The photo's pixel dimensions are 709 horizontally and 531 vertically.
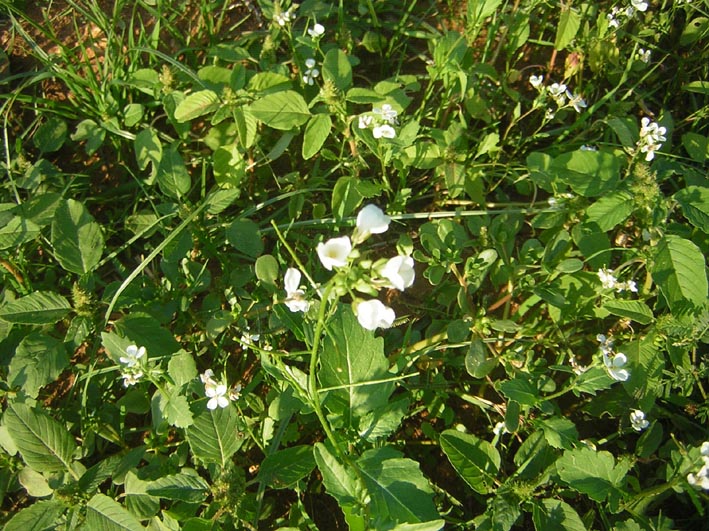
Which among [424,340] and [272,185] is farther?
[272,185]

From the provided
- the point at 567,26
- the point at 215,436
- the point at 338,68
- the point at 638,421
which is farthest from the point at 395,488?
the point at 567,26

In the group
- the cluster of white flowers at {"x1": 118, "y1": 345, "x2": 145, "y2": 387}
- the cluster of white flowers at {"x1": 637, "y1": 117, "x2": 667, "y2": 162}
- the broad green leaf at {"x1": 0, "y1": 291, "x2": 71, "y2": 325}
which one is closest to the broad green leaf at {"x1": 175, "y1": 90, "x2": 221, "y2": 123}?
the broad green leaf at {"x1": 0, "y1": 291, "x2": 71, "y2": 325}

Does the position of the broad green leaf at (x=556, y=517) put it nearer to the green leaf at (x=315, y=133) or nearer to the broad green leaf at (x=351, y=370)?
the broad green leaf at (x=351, y=370)

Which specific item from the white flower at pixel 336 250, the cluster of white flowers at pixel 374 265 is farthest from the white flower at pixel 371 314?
the white flower at pixel 336 250

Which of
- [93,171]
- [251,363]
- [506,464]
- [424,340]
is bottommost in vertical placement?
[506,464]

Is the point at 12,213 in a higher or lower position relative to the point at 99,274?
higher

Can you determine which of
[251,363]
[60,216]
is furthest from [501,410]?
[60,216]

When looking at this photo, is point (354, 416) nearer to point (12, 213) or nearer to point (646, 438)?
point (646, 438)
